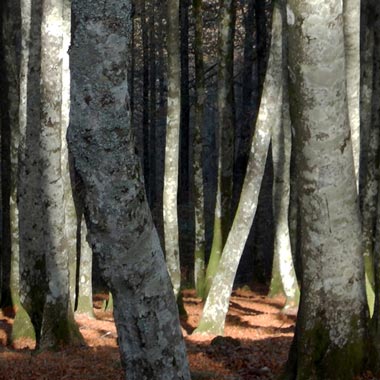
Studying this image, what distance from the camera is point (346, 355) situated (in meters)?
7.35

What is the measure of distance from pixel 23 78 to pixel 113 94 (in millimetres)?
8508

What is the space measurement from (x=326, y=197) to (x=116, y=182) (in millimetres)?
2695

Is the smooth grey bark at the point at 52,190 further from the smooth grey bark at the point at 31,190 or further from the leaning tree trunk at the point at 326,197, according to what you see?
the leaning tree trunk at the point at 326,197

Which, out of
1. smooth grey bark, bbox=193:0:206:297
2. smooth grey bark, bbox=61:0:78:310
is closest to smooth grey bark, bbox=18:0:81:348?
smooth grey bark, bbox=61:0:78:310

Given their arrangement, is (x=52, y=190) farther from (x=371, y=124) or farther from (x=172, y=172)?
(x=371, y=124)

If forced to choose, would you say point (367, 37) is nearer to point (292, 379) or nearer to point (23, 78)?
point (23, 78)

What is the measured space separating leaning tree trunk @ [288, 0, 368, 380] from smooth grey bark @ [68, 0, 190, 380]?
2.39 metres

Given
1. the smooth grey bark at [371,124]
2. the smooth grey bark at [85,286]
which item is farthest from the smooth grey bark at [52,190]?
the smooth grey bark at [371,124]

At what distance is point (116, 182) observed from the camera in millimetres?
5070

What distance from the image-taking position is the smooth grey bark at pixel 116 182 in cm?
502

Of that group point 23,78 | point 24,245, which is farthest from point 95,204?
point 23,78

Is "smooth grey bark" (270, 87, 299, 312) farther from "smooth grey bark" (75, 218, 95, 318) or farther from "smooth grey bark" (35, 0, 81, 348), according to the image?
"smooth grey bark" (35, 0, 81, 348)

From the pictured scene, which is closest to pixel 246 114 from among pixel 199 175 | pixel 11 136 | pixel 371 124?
pixel 199 175

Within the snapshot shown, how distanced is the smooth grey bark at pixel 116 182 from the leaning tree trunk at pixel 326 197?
7.84ft
